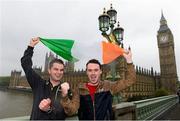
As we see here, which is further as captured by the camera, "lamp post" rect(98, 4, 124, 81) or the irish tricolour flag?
"lamp post" rect(98, 4, 124, 81)

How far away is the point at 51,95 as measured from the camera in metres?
1.94

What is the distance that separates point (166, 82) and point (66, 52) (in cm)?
6655

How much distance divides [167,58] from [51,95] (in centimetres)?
7042

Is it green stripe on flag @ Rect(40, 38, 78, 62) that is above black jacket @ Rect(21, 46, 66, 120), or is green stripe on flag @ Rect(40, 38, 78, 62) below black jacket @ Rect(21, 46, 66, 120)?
above

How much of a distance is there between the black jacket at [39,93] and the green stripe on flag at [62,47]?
37 centimetres

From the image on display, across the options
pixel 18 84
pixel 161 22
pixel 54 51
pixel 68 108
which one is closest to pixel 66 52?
pixel 54 51

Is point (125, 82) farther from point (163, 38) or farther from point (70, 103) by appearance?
point (163, 38)

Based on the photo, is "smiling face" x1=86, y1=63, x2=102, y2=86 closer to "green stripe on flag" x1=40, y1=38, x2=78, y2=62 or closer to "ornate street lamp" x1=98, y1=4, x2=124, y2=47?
"green stripe on flag" x1=40, y1=38, x2=78, y2=62

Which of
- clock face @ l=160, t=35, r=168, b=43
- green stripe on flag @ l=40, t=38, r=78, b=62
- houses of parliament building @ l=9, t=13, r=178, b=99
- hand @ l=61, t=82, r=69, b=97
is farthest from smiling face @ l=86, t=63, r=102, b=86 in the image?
clock face @ l=160, t=35, r=168, b=43

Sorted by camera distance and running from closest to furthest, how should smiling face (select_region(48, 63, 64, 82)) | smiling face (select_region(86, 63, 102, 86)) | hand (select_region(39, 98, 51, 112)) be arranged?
hand (select_region(39, 98, 51, 112))
smiling face (select_region(48, 63, 64, 82))
smiling face (select_region(86, 63, 102, 86))

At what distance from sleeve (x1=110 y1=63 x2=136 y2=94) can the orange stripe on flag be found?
28 cm

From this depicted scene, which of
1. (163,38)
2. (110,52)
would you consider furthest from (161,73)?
(110,52)

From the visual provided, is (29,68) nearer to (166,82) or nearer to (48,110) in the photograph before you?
(48,110)

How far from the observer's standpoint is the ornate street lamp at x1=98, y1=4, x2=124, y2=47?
23.1 ft
